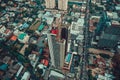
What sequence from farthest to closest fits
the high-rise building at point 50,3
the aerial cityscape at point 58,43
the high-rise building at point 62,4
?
the high-rise building at point 50,3, the high-rise building at point 62,4, the aerial cityscape at point 58,43

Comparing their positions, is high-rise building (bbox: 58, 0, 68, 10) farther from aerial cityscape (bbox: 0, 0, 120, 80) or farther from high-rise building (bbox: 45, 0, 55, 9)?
high-rise building (bbox: 45, 0, 55, 9)

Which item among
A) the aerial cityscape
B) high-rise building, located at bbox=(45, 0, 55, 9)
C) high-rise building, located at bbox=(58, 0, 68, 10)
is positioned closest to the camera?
the aerial cityscape

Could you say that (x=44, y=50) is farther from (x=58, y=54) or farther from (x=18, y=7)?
(x=18, y=7)

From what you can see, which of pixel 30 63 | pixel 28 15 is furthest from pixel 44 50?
pixel 28 15

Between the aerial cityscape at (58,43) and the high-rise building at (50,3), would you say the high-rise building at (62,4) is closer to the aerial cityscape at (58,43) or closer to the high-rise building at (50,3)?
the aerial cityscape at (58,43)

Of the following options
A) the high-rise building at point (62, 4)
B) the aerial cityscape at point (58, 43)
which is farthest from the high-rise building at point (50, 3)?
the high-rise building at point (62, 4)

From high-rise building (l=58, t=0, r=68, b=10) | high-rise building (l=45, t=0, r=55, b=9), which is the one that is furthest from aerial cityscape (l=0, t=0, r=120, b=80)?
high-rise building (l=45, t=0, r=55, b=9)

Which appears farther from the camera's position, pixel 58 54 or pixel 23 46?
pixel 23 46

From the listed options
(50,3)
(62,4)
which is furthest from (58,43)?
(50,3)

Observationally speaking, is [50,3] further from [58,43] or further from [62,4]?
[58,43]
